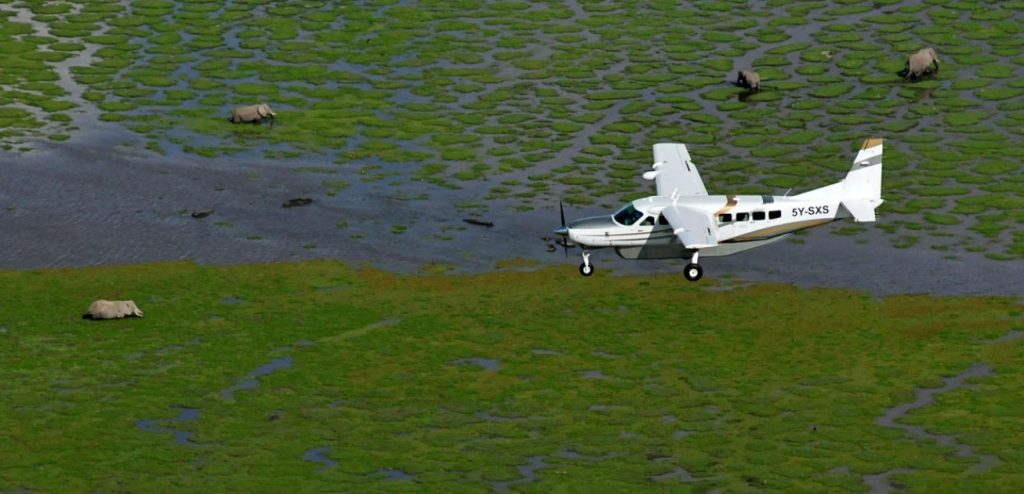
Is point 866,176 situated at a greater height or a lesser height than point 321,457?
greater

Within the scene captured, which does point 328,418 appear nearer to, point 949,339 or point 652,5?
point 949,339

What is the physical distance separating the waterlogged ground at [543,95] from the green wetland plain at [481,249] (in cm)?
27

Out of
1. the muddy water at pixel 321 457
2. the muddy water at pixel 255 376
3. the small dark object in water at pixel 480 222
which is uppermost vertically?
the small dark object in water at pixel 480 222

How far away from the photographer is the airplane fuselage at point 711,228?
82.8 meters

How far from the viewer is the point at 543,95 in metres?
117

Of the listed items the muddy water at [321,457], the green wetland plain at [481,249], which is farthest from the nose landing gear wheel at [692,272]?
the muddy water at [321,457]

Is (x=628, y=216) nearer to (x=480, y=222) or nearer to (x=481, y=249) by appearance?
(x=481, y=249)

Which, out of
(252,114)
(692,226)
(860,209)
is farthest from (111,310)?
(860,209)

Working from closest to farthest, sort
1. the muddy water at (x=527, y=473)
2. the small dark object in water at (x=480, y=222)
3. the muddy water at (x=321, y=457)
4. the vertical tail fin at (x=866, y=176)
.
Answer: the muddy water at (x=527, y=473)
the muddy water at (x=321, y=457)
the vertical tail fin at (x=866, y=176)
the small dark object in water at (x=480, y=222)

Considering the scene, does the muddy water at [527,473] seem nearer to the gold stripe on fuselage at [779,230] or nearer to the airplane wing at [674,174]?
the gold stripe on fuselage at [779,230]

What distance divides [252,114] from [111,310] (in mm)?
28902

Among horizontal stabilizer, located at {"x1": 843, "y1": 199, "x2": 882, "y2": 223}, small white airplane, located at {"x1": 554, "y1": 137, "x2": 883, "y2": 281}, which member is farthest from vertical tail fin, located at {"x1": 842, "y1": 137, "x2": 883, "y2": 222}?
horizontal stabilizer, located at {"x1": 843, "y1": 199, "x2": 882, "y2": 223}

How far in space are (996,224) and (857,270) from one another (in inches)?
375

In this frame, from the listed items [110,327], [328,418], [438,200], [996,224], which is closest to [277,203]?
[438,200]
